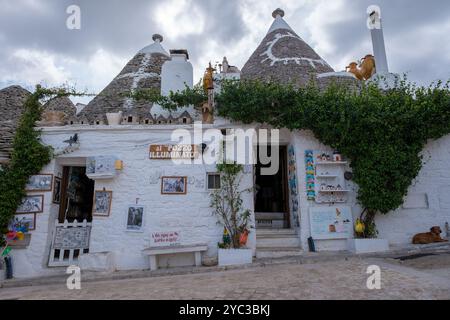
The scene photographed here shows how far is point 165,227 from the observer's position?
665cm

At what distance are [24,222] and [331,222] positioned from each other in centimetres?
697

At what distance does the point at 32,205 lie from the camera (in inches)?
265

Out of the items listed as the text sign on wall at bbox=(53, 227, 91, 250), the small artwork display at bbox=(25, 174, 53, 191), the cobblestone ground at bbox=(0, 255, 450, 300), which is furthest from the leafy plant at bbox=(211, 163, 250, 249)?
the small artwork display at bbox=(25, 174, 53, 191)

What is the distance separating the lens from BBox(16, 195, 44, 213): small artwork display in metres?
6.70

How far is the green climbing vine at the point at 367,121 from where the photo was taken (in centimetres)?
682

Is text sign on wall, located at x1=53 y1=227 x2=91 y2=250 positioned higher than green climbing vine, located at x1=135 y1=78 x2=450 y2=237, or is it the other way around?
green climbing vine, located at x1=135 y1=78 x2=450 y2=237

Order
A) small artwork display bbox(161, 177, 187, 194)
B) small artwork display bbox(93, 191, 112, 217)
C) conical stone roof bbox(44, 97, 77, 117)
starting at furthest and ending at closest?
conical stone roof bbox(44, 97, 77, 117)
small artwork display bbox(161, 177, 187, 194)
small artwork display bbox(93, 191, 112, 217)

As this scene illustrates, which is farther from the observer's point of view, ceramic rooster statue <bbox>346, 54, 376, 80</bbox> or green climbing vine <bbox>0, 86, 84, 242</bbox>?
ceramic rooster statue <bbox>346, 54, 376, 80</bbox>

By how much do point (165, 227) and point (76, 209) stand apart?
290 cm

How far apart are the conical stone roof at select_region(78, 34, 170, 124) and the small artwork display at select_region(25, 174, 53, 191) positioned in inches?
99.7

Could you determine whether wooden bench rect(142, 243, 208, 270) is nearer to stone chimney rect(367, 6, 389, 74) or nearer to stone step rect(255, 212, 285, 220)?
stone step rect(255, 212, 285, 220)

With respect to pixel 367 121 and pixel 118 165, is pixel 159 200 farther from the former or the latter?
pixel 367 121
